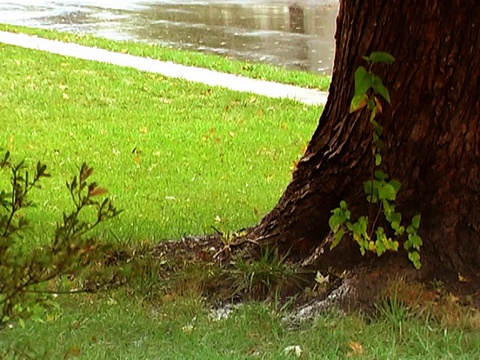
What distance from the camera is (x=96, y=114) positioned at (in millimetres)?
8773

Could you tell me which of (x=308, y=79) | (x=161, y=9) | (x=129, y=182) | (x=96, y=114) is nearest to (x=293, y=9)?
(x=161, y=9)

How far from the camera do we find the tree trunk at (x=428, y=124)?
3455 mm

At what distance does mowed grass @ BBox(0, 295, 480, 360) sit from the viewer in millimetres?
3080

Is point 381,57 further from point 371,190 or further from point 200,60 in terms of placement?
point 200,60

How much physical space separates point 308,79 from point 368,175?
7395 mm

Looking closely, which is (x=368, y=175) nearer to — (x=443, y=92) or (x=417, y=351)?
(x=443, y=92)

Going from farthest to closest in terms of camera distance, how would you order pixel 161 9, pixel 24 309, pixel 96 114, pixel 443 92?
pixel 161 9
pixel 96 114
pixel 443 92
pixel 24 309

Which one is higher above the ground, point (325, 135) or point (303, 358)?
point (325, 135)

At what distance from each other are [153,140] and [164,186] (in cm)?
143

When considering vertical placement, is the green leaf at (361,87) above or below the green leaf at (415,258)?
above

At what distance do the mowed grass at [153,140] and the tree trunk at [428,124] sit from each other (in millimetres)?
1613

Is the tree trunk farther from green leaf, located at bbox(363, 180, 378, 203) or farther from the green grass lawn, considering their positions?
the green grass lawn

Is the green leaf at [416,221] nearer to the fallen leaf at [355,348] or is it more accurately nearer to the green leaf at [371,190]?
the green leaf at [371,190]

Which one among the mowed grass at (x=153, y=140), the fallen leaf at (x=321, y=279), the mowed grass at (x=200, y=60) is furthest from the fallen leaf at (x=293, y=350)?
the mowed grass at (x=200, y=60)
